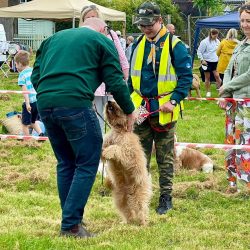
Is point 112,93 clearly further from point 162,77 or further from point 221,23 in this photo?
point 221,23

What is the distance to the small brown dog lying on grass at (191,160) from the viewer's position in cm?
834

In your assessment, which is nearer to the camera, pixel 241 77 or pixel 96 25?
pixel 96 25

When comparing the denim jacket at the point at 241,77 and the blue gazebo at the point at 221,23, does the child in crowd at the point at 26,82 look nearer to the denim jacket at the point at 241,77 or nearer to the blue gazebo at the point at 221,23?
the denim jacket at the point at 241,77

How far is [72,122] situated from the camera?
4.70m

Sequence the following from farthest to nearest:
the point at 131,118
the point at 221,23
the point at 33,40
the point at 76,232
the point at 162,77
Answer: the point at 33,40, the point at 221,23, the point at 162,77, the point at 131,118, the point at 76,232

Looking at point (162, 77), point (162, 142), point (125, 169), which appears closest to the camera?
point (125, 169)

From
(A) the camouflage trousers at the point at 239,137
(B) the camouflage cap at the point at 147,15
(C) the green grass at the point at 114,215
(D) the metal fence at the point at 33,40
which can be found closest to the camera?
(C) the green grass at the point at 114,215

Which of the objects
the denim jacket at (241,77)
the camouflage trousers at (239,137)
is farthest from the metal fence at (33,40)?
the denim jacket at (241,77)

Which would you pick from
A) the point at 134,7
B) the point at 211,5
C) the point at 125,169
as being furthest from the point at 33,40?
the point at 125,169

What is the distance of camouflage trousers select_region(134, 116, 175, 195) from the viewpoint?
6.09m

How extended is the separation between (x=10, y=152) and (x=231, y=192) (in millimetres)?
3837

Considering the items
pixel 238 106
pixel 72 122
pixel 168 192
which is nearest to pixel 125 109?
pixel 72 122

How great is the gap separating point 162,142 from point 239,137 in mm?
1077

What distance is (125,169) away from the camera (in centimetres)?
532
